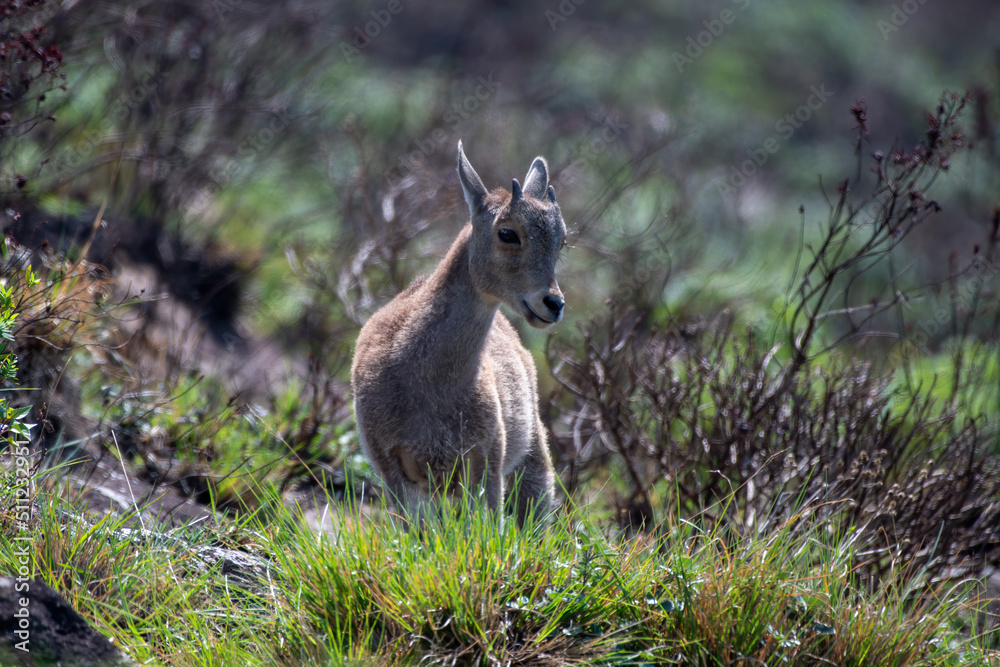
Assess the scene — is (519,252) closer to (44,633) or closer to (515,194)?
(515,194)

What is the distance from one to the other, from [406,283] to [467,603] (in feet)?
19.5

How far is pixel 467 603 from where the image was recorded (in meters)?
4.18

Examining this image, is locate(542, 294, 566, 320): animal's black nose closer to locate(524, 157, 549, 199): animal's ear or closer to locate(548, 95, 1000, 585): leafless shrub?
locate(524, 157, 549, 199): animal's ear

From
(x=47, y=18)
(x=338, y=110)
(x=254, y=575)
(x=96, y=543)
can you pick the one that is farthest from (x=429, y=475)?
(x=338, y=110)

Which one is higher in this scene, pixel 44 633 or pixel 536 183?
pixel 536 183

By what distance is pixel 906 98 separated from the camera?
3016 centimetres

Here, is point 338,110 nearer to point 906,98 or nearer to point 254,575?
point 254,575

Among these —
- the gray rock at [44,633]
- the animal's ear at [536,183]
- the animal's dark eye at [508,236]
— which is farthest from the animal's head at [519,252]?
the gray rock at [44,633]

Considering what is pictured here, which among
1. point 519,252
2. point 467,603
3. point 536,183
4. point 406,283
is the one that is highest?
point 536,183

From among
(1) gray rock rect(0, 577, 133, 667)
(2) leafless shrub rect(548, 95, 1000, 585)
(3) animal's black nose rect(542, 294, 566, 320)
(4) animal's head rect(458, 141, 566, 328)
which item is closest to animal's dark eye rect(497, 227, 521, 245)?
(4) animal's head rect(458, 141, 566, 328)

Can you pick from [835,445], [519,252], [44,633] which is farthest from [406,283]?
[44,633]

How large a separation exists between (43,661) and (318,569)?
120 cm

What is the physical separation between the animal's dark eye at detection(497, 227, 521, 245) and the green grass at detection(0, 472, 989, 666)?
1568 mm

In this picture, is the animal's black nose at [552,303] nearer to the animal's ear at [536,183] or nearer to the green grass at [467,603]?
the animal's ear at [536,183]
